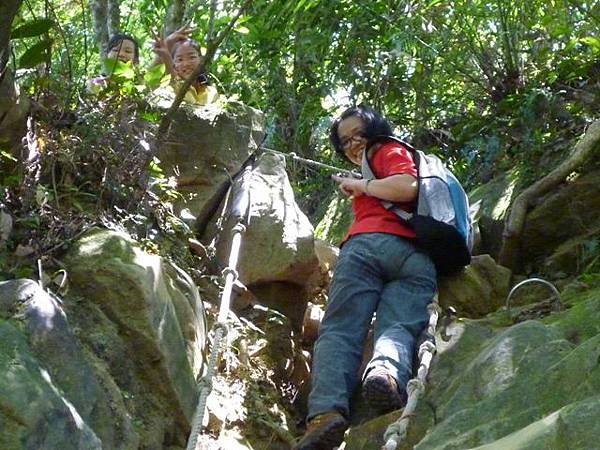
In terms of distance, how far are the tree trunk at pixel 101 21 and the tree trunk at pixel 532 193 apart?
335 centimetres

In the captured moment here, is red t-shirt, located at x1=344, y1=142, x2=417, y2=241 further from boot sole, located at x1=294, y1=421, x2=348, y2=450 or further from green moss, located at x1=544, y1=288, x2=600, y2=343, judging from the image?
boot sole, located at x1=294, y1=421, x2=348, y2=450

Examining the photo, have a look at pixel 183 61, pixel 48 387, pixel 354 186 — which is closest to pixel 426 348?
pixel 354 186

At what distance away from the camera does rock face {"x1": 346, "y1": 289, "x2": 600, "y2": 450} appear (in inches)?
91.6

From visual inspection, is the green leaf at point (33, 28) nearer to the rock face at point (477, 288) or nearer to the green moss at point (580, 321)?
the green moss at point (580, 321)

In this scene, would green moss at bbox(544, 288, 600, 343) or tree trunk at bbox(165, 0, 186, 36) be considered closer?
green moss at bbox(544, 288, 600, 343)

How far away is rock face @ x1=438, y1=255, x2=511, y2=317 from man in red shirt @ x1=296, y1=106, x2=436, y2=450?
21.0 inches

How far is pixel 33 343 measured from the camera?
3.17m

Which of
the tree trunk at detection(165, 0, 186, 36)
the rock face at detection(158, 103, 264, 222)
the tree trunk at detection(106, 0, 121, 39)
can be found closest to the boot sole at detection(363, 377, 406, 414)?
the rock face at detection(158, 103, 264, 222)

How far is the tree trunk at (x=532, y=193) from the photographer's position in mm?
6094

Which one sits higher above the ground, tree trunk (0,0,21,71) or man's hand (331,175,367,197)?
man's hand (331,175,367,197)

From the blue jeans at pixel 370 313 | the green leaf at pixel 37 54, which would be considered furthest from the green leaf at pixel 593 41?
the green leaf at pixel 37 54

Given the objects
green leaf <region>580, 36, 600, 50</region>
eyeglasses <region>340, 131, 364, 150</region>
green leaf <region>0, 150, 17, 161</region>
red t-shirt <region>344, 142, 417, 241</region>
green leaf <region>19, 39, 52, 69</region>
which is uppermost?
green leaf <region>580, 36, 600, 50</region>

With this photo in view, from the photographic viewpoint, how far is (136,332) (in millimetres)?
3812

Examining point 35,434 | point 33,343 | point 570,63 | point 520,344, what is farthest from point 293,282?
point 570,63
